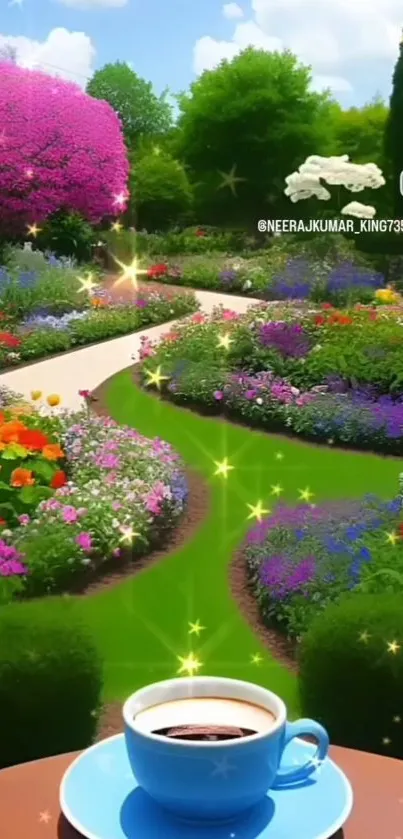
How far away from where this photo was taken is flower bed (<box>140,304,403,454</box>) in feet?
8.07

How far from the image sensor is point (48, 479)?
2539 millimetres

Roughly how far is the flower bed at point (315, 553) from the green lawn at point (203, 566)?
4 centimetres

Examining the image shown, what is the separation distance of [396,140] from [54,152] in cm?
75

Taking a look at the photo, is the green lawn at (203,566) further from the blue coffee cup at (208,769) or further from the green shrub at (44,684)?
the blue coffee cup at (208,769)

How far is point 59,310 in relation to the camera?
245 centimetres

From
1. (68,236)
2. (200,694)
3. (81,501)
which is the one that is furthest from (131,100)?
(200,694)

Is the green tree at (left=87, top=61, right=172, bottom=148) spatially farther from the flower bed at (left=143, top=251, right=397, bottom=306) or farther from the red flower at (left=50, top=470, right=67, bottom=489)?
the red flower at (left=50, top=470, right=67, bottom=489)

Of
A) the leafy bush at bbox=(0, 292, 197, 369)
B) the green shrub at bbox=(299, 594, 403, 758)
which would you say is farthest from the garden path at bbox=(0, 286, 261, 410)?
the green shrub at bbox=(299, 594, 403, 758)

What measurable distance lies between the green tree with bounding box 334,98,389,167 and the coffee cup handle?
161 cm

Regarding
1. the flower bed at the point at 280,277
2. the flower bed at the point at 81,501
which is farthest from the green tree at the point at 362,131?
the flower bed at the point at 81,501

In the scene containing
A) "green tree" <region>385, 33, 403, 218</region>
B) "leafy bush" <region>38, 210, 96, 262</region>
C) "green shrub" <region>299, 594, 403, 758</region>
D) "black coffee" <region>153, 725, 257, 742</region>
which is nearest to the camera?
"black coffee" <region>153, 725, 257, 742</region>

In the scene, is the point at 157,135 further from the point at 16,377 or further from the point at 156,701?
the point at 156,701

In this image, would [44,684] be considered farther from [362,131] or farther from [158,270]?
[362,131]

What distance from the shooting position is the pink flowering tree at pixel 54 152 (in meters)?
2.28
